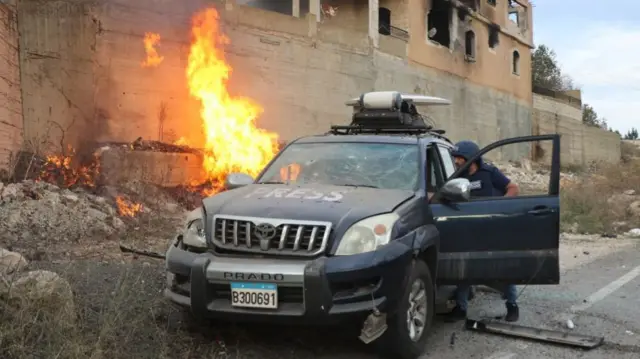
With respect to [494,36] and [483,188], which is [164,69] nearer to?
[483,188]

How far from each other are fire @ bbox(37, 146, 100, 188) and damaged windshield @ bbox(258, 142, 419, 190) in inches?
279

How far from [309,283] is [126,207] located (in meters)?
7.93

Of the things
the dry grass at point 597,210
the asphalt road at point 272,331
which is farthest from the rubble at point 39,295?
the dry grass at point 597,210

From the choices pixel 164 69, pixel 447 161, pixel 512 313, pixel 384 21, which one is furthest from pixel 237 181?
pixel 384 21

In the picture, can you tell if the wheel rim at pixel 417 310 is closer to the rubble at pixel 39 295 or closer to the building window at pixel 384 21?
the rubble at pixel 39 295

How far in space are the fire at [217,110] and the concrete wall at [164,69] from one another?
30 cm

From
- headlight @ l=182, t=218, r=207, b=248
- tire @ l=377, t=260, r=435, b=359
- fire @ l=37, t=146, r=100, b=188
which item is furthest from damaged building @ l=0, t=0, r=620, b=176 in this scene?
tire @ l=377, t=260, r=435, b=359

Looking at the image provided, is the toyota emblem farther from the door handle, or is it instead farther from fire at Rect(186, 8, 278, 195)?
fire at Rect(186, 8, 278, 195)

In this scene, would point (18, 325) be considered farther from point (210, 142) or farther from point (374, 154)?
point (210, 142)

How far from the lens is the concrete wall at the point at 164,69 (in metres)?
12.0

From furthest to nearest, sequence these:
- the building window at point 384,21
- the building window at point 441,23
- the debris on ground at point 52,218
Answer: the building window at point 441,23, the building window at point 384,21, the debris on ground at point 52,218

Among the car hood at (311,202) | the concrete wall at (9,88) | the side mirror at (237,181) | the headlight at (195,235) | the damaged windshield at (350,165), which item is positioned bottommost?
the headlight at (195,235)

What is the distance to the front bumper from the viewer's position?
3.76m

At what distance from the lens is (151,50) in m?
14.0
